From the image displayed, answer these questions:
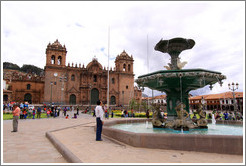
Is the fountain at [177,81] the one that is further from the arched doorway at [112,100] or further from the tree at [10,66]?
the tree at [10,66]

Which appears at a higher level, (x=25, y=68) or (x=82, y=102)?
(x=25, y=68)

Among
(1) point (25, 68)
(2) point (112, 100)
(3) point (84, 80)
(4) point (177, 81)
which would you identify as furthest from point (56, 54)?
(1) point (25, 68)

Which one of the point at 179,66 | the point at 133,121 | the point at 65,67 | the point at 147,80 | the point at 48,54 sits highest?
the point at 48,54

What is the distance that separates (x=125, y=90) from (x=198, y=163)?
39.9 m

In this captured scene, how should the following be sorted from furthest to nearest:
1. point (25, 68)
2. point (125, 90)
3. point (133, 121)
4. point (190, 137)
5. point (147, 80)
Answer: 1. point (25, 68)
2. point (125, 90)
3. point (133, 121)
4. point (147, 80)
5. point (190, 137)

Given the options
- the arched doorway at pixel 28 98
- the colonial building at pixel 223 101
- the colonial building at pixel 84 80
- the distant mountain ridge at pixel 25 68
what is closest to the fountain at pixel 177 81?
the colonial building at pixel 84 80

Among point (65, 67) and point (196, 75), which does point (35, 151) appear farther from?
point (65, 67)

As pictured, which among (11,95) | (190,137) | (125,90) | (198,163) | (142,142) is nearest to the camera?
(198,163)

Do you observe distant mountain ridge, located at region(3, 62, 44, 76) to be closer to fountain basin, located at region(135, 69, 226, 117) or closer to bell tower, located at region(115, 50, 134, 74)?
bell tower, located at region(115, 50, 134, 74)

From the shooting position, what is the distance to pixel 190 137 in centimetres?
370

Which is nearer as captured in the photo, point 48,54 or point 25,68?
point 48,54

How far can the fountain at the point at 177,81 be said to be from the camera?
5.82 metres

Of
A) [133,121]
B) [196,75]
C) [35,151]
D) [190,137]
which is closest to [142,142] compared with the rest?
[190,137]

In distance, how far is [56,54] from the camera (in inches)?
1433
